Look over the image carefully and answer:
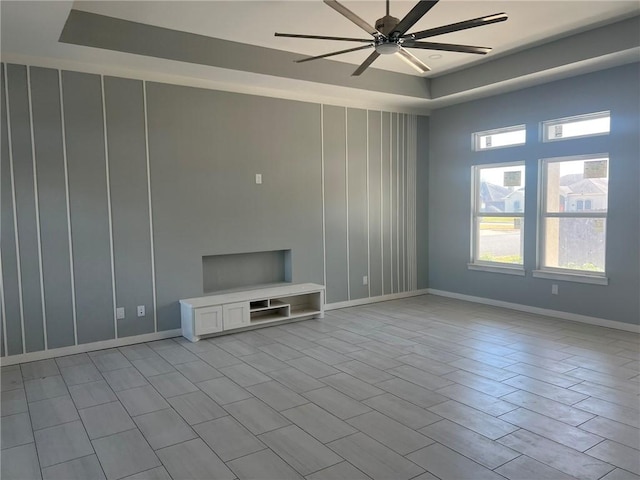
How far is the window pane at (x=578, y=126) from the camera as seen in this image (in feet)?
16.3

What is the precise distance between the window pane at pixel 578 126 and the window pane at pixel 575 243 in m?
0.99

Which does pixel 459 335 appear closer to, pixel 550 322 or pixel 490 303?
pixel 550 322

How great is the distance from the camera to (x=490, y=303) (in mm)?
6199

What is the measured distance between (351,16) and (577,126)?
3647 mm

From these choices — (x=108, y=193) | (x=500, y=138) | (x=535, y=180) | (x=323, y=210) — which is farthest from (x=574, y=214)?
(x=108, y=193)

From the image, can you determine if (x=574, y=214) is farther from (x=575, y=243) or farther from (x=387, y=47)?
(x=387, y=47)

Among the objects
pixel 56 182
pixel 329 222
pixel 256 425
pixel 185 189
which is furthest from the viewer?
pixel 329 222

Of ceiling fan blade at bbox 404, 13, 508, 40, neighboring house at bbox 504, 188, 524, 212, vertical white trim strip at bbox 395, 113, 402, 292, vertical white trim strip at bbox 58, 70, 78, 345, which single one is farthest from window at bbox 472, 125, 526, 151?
vertical white trim strip at bbox 58, 70, 78, 345

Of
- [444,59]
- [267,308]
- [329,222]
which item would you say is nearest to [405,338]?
[267,308]

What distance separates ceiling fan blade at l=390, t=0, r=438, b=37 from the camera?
247cm

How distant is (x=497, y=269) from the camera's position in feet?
19.9

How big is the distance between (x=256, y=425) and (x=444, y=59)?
4.57m

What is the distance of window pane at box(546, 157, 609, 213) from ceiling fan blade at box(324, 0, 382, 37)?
11.3 ft

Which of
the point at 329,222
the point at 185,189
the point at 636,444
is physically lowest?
the point at 636,444
